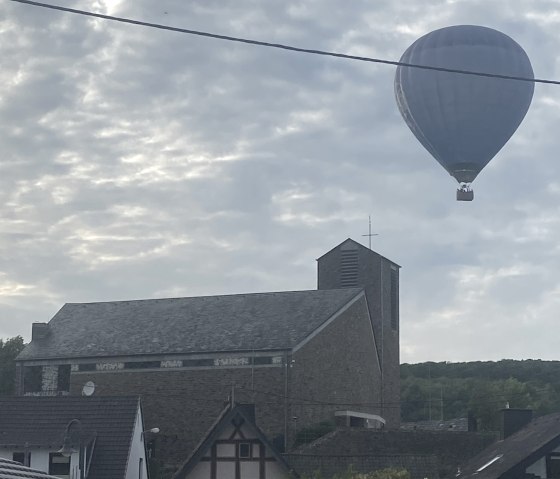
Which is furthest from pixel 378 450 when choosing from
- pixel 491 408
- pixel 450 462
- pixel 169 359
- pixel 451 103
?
pixel 491 408

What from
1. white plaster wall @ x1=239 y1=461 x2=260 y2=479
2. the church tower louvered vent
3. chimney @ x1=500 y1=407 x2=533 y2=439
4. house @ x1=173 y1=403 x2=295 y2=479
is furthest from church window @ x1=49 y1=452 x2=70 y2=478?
the church tower louvered vent

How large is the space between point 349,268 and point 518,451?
3327 cm

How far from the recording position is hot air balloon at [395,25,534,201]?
47.1m

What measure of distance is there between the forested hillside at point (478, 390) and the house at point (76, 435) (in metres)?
43.9

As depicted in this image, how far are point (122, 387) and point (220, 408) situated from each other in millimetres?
6104

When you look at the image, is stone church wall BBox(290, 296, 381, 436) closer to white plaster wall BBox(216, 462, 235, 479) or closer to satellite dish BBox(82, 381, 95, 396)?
satellite dish BBox(82, 381, 95, 396)

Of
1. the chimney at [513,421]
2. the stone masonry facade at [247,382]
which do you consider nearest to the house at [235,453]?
the chimney at [513,421]

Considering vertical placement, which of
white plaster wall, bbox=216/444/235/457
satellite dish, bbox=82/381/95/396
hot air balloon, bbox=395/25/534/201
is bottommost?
white plaster wall, bbox=216/444/235/457

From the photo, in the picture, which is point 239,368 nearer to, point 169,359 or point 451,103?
point 169,359

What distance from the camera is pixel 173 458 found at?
201ft

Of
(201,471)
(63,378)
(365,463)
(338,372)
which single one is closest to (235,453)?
(201,471)

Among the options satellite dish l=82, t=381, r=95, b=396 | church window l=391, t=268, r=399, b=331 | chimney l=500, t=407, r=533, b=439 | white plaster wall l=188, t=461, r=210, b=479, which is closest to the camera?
white plaster wall l=188, t=461, r=210, b=479

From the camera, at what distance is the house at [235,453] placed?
143 ft

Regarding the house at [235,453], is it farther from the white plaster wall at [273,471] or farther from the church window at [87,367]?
the church window at [87,367]
